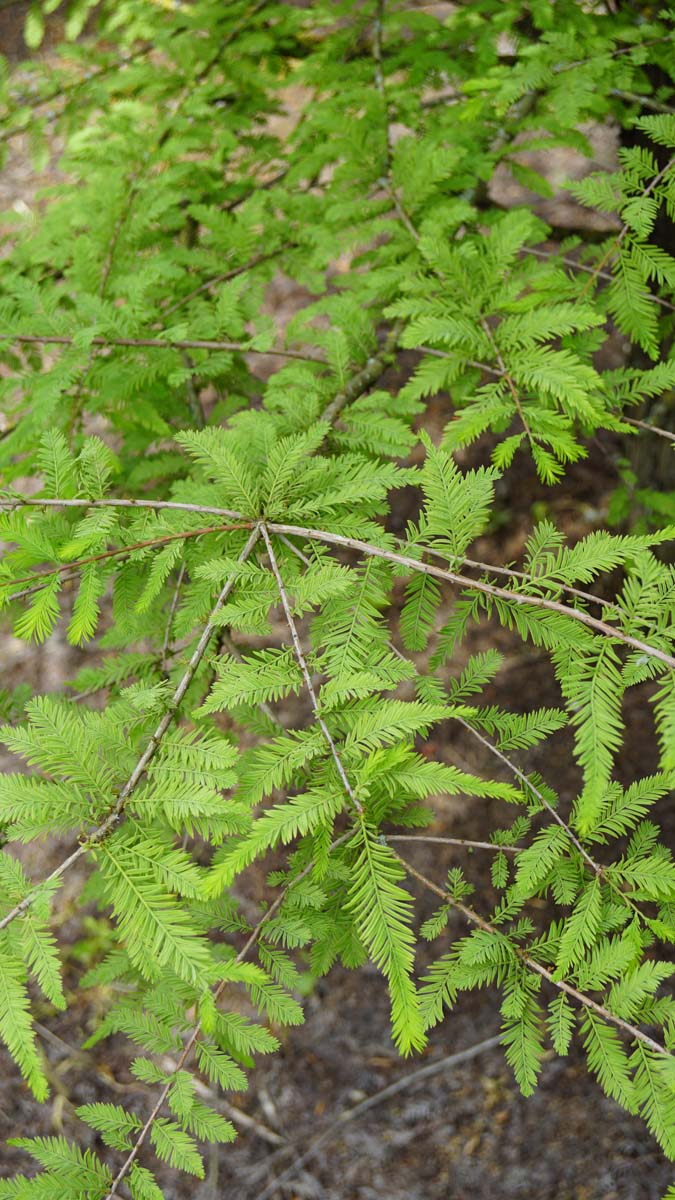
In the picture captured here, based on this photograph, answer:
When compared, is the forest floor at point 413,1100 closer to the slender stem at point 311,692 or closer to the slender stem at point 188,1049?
the slender stem at point 311,692

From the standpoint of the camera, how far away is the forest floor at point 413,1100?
296 centimetres

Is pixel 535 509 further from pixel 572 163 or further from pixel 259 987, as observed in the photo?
pixel 259 987

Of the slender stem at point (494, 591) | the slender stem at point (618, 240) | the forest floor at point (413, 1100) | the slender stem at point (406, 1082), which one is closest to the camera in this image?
the slender stem at point (494, 591)

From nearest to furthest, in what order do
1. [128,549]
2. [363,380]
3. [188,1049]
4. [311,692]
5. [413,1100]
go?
[311,692] < [188,1049] < [128,549] < [363,380] < [413,1100]

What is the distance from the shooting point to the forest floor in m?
2.96

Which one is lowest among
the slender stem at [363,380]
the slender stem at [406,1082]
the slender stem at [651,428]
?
the slender stem at [406,1082]

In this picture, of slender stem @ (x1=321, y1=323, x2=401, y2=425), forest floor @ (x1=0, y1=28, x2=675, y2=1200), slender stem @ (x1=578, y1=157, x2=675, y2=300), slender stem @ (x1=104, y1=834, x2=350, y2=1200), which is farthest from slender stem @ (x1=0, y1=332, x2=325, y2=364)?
forest floor @ (x1=0, y1=28, x2=675, y2=1200)

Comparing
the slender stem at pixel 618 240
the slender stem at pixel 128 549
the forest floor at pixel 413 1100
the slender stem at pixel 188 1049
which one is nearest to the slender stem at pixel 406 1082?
the forest floor at pixel 413 1100

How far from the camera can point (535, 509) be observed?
422 cm

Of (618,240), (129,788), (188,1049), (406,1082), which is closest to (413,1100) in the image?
(406,1082)

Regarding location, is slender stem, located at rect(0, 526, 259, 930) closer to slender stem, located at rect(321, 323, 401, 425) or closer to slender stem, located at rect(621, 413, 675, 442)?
slender stem, located at rect(321, 323, 401, 425)

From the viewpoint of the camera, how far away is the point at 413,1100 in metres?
3.18

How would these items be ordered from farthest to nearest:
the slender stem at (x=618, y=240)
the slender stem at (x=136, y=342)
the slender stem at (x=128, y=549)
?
the slender stem at (x=136, y=342)
the slender stem at (x=618, y=240)
the slender stem at (x=128, y=549)

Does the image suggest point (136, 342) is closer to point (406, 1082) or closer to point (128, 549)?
point (128, 549)
